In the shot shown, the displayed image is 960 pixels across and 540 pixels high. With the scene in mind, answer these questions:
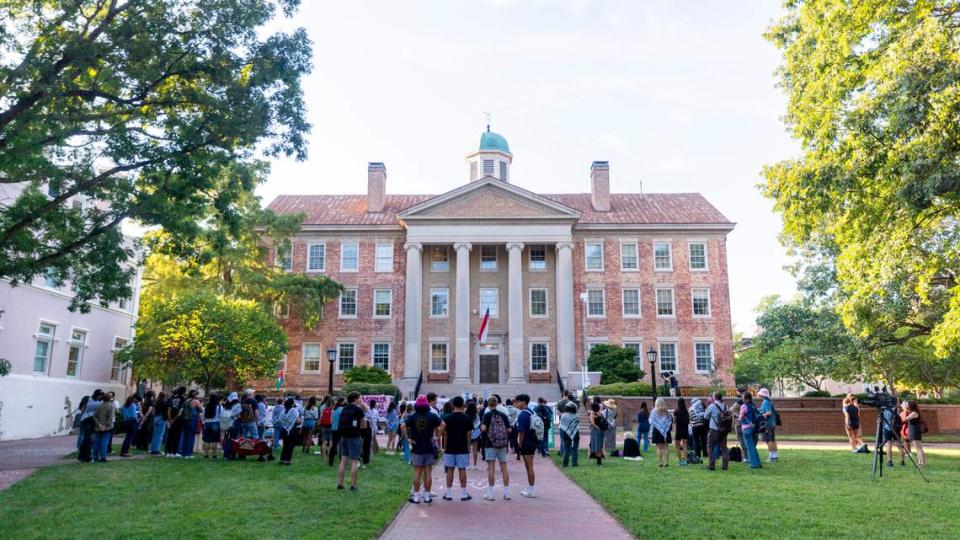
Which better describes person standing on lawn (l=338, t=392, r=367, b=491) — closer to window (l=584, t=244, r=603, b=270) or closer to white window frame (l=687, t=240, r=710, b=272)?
window (l=584, t=244, r=603, b=270)

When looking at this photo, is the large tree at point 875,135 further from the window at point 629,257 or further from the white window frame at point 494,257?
the white window frame at point 494,257

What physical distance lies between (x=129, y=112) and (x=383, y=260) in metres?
30.2

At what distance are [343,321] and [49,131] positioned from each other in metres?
29.7

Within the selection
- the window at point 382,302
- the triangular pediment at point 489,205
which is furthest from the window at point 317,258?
the triangular pediment at point 489,205

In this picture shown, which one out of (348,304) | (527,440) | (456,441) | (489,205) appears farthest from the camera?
(348,304)

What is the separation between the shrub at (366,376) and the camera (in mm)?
37250

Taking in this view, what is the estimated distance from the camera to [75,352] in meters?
29.2

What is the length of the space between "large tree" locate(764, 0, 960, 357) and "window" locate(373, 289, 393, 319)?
29.6m

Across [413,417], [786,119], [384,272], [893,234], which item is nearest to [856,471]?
[893,234]

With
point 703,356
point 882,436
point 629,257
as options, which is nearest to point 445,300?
point 629,257

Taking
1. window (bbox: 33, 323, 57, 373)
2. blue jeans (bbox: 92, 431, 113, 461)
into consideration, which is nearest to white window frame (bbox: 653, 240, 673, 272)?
window (bbox: 33, 323, 57, 373)

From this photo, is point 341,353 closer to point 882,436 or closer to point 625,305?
point 625,305

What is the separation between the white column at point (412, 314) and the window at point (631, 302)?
42.2 ft

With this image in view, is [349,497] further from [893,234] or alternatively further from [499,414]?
[893,234]
